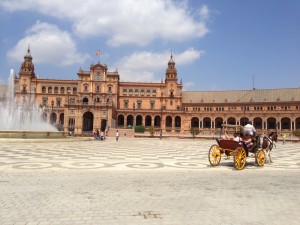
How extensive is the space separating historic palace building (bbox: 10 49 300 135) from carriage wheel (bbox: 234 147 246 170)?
6918 centimetres

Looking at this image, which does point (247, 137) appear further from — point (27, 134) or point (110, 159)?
point (27, 134)

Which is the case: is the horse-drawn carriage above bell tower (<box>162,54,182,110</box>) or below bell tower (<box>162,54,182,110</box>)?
below

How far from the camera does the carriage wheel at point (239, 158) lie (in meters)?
11.8

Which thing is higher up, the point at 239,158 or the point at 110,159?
the point at 239,158

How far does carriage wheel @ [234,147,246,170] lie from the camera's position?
11.8m

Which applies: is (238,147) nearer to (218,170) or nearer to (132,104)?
(218,170)

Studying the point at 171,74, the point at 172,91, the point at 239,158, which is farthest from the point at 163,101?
the point at 239,158

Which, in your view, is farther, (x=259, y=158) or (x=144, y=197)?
(x=259, y=158)

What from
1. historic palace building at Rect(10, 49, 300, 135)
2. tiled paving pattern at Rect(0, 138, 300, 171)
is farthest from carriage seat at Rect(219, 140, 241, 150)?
historic palace building at Rect(10, 49, 300, 135)

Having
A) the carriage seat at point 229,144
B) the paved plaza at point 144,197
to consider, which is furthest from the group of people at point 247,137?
the paved plaza at point 144,197

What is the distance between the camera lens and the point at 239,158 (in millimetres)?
11922

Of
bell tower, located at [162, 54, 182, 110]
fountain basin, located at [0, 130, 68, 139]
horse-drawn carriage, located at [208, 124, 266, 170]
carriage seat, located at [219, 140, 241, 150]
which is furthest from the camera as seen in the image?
bell tower, located at [162, 54, 182, 110]

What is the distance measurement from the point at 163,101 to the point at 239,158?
80719 mm

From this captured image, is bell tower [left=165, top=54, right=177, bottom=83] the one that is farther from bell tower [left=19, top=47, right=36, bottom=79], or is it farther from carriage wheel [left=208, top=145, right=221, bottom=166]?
carriage wheel [left=208, top=145, right=221, bottom=166]
